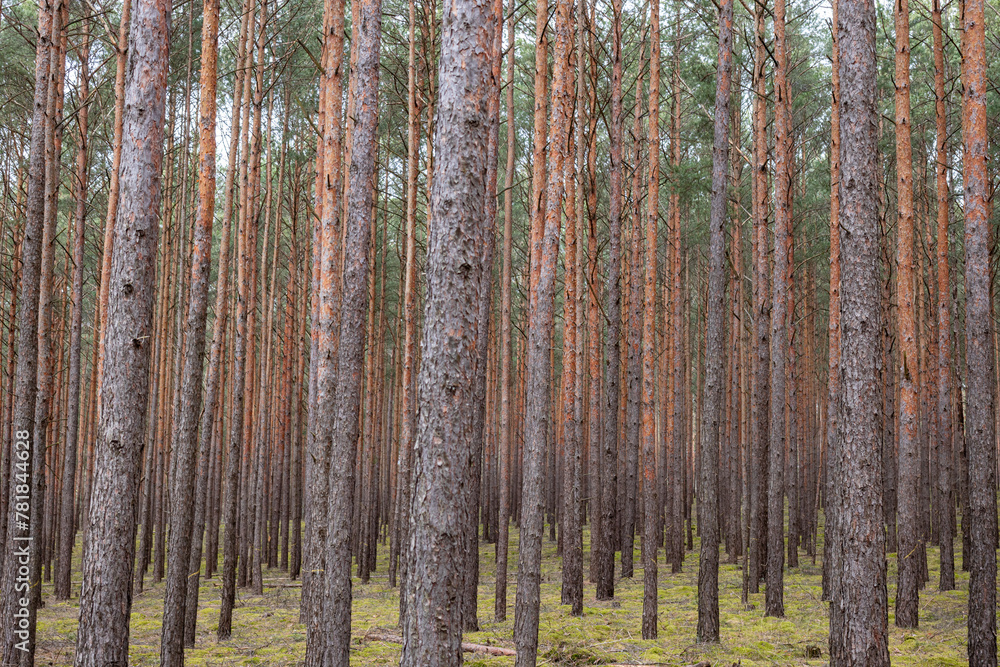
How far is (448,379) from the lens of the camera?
343 cm

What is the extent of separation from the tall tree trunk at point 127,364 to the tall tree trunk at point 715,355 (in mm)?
4677

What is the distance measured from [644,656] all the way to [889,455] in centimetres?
756

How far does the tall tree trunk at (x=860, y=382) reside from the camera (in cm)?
467

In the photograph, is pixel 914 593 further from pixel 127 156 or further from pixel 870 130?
pixel 127 156

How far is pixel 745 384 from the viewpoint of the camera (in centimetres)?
1655

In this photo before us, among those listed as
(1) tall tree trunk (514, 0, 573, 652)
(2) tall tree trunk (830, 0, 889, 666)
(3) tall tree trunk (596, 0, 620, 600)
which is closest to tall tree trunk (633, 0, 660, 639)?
(3) tall tree trunk (596, 0, 620, 600)

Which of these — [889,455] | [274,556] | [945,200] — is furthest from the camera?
[274,556]

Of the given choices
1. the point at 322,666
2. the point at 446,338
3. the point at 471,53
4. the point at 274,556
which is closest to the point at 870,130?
the point at 471,53

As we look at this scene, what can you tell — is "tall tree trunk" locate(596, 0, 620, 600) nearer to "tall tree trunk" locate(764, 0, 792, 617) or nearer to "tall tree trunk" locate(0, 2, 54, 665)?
"tall tree trunk" locate(764, 0, 792, 617)

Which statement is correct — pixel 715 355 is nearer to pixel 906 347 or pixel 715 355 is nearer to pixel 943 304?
pixel 906 347

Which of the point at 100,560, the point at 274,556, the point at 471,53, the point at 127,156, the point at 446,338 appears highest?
the point at 471,53

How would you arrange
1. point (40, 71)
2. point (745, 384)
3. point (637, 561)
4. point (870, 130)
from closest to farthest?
point (870, 130) < point (40, 71) < point (637, 561) < point (745, 384)

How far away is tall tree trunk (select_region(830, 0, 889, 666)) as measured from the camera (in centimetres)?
467

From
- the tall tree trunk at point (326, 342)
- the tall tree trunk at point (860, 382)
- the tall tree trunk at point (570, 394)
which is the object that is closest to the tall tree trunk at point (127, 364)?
the tall tree trunk at point (326, 342)
